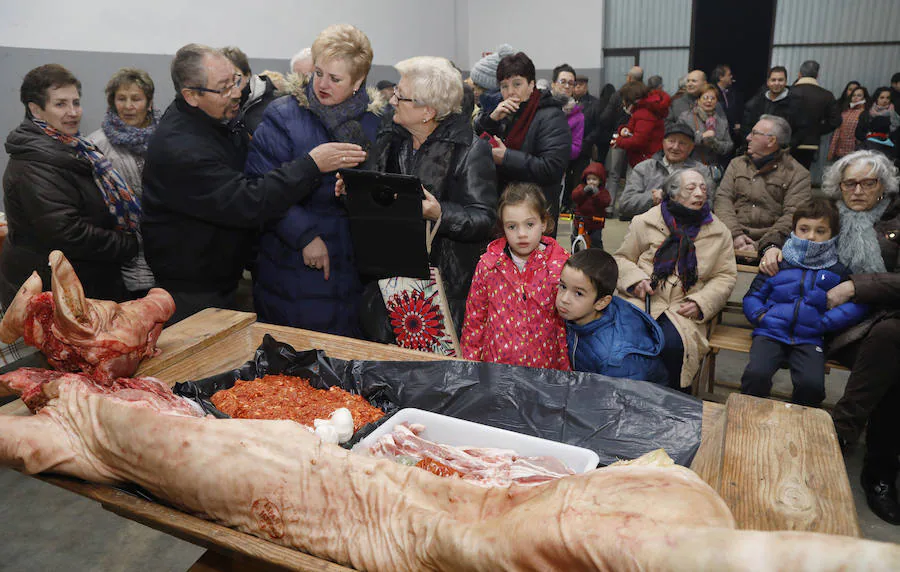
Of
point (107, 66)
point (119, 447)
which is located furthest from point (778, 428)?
point (107, 66)

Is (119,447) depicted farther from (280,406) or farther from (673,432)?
(673,432)

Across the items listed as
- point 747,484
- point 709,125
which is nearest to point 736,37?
point 709,125

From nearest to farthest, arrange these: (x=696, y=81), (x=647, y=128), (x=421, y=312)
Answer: (x=421, y=312), (x=647, y=128), (x=696, y=81)

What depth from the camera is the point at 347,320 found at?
10.3ft

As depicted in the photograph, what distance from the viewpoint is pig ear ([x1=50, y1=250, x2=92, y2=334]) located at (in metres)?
1.94

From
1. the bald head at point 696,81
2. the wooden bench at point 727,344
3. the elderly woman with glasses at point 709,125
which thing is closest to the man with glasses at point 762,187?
the wooden bench at point 727,344

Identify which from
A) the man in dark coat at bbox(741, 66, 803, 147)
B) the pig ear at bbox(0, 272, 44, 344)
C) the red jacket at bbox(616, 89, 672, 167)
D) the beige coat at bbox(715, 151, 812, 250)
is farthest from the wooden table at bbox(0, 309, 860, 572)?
the man in dark coat at bbox(741, 66, 803, 147)

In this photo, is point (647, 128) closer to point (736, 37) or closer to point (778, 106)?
point (778, 106)

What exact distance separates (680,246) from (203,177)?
2.40m

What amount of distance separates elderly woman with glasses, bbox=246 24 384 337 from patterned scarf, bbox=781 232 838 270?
222cm

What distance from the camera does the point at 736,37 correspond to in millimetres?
11141

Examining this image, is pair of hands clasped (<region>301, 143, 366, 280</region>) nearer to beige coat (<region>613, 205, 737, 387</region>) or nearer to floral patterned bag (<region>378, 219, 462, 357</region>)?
floral patterned bag (<region>378, 219, 462, 357</region>)

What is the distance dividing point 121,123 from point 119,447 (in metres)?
2.66

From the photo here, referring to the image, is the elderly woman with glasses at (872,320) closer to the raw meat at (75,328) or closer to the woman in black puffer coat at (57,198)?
the raw meat at (75,328)
